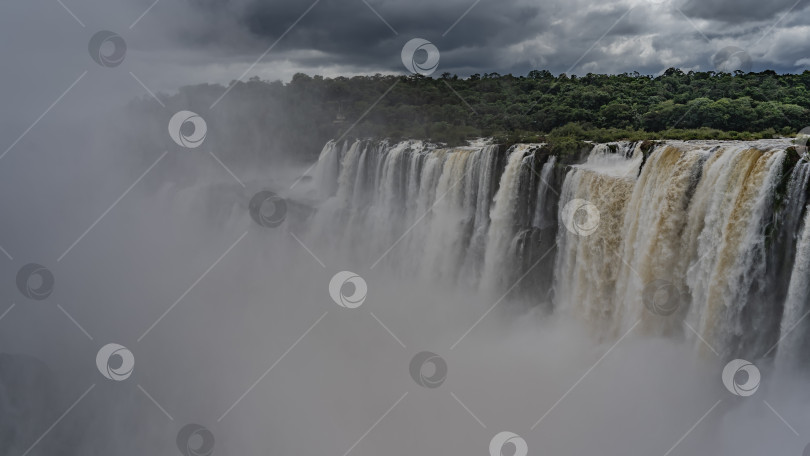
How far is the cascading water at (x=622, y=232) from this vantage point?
10578 mm

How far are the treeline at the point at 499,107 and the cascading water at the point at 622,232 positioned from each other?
5.29 meters

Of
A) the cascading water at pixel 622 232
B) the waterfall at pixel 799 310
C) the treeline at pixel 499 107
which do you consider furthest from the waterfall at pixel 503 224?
the waterfall at pixel 799 310

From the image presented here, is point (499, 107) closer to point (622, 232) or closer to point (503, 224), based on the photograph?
point (503, 224)

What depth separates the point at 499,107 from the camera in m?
41.2

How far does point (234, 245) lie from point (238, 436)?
1912 centimetres

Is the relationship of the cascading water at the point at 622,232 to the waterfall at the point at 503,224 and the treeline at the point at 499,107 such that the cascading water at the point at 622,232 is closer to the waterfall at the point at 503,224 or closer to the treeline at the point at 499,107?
the waterfall at the point at 503,224

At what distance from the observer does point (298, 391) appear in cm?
1736

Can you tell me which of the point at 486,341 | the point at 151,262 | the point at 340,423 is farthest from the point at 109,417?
the point at 151,262

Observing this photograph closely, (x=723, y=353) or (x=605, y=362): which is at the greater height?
(x=723, y=353)

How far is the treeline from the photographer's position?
27531 mm

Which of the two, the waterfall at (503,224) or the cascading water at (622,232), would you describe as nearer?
the cascading water at (622,232)

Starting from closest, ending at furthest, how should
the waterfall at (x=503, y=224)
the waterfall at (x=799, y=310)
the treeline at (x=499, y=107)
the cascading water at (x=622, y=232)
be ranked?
the waterfall at (x=799, y=310)
the cascading water at (x=622, y=232)
the waterfall at (x=503, y=224)
the treeline at (x=499, y=107)

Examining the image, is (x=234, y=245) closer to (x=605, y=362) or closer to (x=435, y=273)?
(x=435, y=273)

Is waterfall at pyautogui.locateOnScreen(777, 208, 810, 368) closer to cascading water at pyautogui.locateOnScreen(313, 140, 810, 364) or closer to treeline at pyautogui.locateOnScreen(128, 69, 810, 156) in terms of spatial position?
cascading water at pyautogui.locateOnScreen(313, 140, 810, 364)
